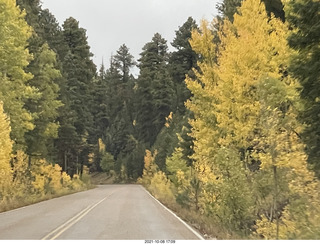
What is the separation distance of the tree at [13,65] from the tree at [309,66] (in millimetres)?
19082

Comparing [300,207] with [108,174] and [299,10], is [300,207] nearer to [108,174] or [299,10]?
[299,10]

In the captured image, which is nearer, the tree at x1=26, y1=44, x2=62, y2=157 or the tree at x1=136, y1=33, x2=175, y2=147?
the tree at x1=26, y1=44, x2=62, y2=157

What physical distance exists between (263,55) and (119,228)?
372 inches

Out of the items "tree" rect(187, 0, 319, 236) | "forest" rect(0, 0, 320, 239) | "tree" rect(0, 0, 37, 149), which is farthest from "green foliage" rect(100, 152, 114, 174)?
"tree" rect(187, 0, 319, 236)

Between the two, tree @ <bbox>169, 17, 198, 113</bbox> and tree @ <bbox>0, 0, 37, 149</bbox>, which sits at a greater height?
tree @ <bbox>169, 17, 198, 113</bbox>

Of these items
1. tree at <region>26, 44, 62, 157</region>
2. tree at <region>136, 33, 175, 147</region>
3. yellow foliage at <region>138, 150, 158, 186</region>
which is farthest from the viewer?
tree at <region>136, 33, 175, 147</region>

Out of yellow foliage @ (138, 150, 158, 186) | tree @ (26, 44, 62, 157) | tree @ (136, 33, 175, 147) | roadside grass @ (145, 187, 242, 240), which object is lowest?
roadside grass @ (145, 187, 242, 240)

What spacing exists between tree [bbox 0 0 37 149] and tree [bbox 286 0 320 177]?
62.6ft

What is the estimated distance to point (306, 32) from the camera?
986cm

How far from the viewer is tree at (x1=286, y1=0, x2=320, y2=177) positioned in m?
9.72

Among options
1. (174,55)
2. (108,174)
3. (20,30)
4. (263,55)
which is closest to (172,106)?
(174,55)

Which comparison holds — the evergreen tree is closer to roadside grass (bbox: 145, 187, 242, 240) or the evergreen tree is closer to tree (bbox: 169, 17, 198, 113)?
tree (bbox: 169, 17, 198, 113)

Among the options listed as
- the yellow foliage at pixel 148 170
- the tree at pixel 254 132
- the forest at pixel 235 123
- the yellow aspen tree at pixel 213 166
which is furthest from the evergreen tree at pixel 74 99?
the tree at pixel 254 132

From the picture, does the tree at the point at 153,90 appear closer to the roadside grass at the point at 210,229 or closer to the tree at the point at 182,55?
the tree at the point at 182,55
